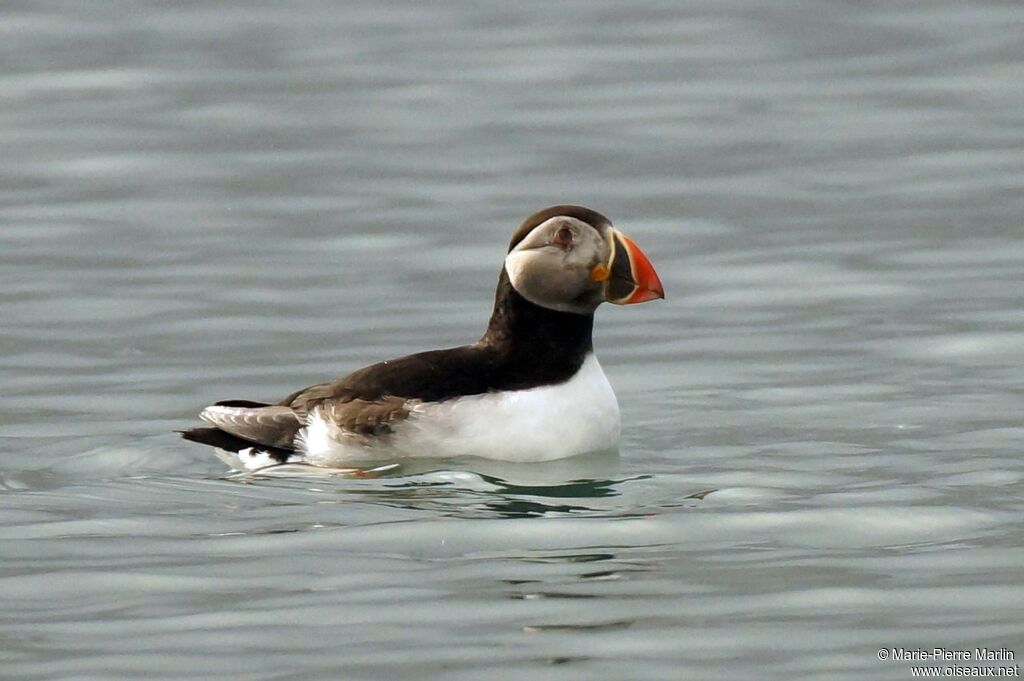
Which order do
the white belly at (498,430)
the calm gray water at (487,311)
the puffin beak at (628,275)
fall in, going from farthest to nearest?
the puffin beak at (628,275) < the white belly at (498,430) < the calm gray water at (487,311)

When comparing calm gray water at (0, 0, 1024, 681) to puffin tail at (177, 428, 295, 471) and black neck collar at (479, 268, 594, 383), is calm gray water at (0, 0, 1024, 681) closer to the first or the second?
puffin tail at (177, 428, 295, 471)

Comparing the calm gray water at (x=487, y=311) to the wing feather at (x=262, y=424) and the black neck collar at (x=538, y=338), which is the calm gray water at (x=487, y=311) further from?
the black neck collar at (x=538, y=338)

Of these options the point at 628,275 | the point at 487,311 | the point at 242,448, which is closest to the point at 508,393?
the point at 628,275

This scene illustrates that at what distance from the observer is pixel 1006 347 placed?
463 inches

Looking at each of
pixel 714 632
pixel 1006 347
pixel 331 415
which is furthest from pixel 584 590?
pixel 1006 347

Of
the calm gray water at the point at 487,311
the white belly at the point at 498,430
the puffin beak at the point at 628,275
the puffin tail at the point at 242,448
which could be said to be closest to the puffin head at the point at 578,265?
the puffin beak at the point at 628,275

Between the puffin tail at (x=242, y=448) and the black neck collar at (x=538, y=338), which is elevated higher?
→ the black neck collar at (x=538, y=338)

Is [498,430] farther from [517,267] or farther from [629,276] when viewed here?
[629,276]

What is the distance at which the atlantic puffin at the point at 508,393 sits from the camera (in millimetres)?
9625

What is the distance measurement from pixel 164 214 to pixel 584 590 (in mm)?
7950

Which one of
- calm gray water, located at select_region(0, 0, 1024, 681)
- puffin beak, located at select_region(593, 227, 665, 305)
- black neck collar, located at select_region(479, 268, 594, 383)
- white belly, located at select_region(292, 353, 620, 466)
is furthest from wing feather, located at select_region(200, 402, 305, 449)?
puffin beak, located at select_region(593, 227, 665, 305)

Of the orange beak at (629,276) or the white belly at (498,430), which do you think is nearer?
the white belly at (498,430)

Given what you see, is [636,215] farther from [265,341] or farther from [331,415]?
[331,415]

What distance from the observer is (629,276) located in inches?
383
